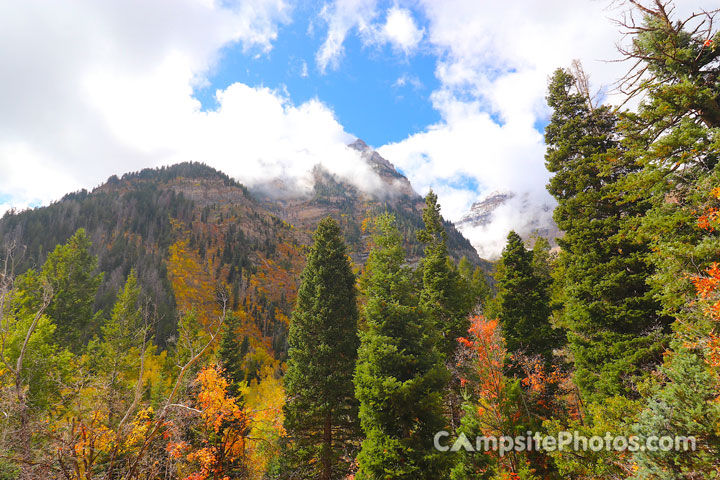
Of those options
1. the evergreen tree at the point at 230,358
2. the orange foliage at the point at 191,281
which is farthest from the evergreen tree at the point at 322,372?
the orange foliage at the point at 191,281

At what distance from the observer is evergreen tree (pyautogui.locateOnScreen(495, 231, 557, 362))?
55.8 ft

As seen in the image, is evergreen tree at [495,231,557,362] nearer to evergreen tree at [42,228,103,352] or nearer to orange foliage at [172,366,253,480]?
orange foliage at [172,366,253,480]

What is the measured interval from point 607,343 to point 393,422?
30.3 ft

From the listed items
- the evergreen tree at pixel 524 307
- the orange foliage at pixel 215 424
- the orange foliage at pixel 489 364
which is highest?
the evergreen tree at pixel 524 307

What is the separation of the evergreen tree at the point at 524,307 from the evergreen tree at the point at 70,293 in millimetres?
39162

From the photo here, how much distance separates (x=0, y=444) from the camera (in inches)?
354

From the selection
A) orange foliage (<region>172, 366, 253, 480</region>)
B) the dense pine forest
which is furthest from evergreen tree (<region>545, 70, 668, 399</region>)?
orange foliage (<region>172, 366, 253, 480</region>)

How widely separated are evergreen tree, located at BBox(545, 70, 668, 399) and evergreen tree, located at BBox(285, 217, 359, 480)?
418 inches

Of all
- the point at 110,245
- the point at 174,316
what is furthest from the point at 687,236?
the point at 110,245

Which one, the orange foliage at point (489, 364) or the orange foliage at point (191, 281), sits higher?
the orange foliage at point (191, 281)

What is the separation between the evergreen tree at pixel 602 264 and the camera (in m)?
11.2

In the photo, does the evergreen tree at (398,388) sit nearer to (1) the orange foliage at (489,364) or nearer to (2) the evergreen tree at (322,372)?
(2) the evergreen tree at (322,372)

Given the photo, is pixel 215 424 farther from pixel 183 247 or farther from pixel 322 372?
pixel 183 247

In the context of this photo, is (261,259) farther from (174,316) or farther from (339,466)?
(339,466)
